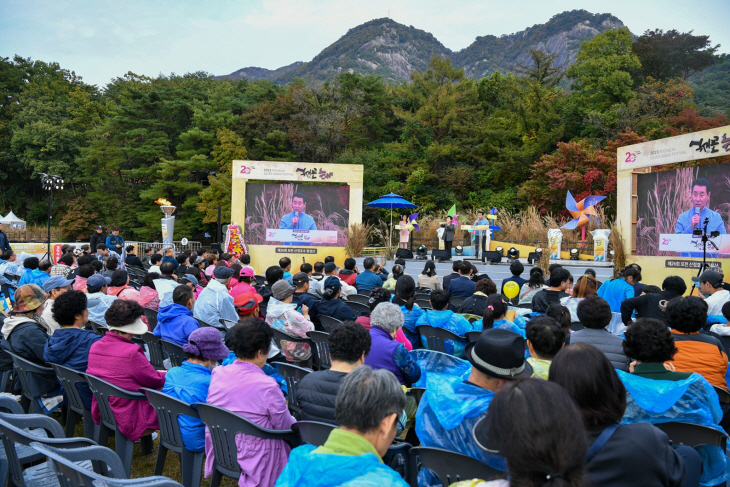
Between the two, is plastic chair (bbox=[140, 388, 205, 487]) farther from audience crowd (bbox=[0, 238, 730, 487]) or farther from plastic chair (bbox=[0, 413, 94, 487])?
plastic chair (bbox=[0, 413, 94, 487])

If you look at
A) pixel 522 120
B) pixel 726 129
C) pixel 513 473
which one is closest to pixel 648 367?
pixel 513 473

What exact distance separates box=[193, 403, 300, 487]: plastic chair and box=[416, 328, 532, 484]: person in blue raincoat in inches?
28.5

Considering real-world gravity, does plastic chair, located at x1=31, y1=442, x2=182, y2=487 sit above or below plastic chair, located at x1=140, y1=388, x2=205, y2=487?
above

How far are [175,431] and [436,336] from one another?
223 cm

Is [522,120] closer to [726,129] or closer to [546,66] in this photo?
[546,66]

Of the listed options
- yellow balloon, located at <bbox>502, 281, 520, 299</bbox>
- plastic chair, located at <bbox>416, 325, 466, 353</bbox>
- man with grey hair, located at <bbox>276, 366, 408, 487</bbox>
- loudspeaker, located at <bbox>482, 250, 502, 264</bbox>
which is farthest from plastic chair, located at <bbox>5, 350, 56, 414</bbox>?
loudspeaker, located at <bbox>482, 250, 502, 264</bbox>

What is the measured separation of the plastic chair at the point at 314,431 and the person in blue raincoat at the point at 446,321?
214cm

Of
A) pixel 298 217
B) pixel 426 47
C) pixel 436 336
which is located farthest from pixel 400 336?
pixel 426 47

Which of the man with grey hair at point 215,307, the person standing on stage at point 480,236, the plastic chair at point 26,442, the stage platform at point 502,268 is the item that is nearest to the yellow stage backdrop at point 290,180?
the stage platform at point 502,268

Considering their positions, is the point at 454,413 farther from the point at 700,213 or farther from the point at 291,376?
the point at 700,213

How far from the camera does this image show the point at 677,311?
10.5 feet

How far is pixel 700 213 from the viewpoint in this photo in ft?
37.4

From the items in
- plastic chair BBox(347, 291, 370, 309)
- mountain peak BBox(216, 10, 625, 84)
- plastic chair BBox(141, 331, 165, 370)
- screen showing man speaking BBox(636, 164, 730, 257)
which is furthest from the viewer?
mountain peak BBox(216, 10, 625, 84)

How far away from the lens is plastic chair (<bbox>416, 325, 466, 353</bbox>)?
4160mm
